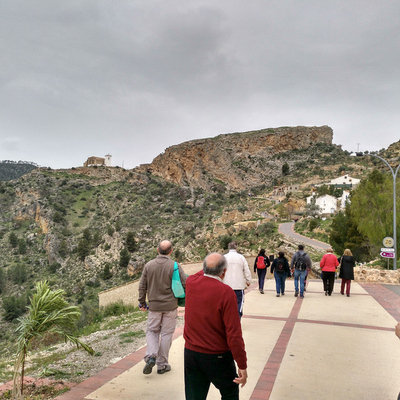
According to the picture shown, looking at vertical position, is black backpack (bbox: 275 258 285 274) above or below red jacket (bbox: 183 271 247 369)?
below

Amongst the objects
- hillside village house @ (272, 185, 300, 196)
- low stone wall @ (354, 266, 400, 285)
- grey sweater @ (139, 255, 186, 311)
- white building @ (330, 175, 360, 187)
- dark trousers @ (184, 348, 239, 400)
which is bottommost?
low stone wall @ (354, 266, 400, 285)

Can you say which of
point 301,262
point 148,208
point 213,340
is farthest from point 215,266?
point 148,208

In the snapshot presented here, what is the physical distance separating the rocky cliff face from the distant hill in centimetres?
6231

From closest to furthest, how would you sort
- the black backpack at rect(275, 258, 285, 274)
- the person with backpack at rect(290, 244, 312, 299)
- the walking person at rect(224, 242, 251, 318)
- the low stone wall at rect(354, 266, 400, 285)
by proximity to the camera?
the walking person at rect(224, 242, 251, 318)
the person with backpack at rect(290, 244, 312, 299)
the black backpack at rect(275, 258, 285, 274)
the low stone wall at rect(354, 266, 400, 285)

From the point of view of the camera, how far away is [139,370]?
4508mm

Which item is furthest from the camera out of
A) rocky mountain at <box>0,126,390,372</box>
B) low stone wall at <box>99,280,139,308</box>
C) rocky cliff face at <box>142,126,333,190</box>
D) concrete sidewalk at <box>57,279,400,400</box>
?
rocky cliff face at <box>142,126,333,190</box>

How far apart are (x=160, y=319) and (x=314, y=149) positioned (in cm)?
10093

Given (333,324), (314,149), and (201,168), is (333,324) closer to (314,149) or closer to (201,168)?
(201,168)

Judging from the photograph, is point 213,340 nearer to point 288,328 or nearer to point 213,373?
point 213,373

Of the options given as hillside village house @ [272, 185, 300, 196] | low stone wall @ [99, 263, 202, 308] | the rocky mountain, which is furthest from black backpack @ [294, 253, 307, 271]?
hillside village house @ [272, 185, 300, 196]

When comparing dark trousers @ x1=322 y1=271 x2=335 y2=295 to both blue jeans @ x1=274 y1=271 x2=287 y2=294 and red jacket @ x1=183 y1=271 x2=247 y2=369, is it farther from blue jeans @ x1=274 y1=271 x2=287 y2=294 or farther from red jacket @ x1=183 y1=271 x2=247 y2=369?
red jacket @ x1=183 y1=271 x2=247 y2=369

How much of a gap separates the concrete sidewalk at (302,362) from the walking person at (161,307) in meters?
0.26

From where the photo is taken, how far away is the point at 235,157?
322 feet

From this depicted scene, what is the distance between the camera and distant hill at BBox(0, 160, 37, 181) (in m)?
130
